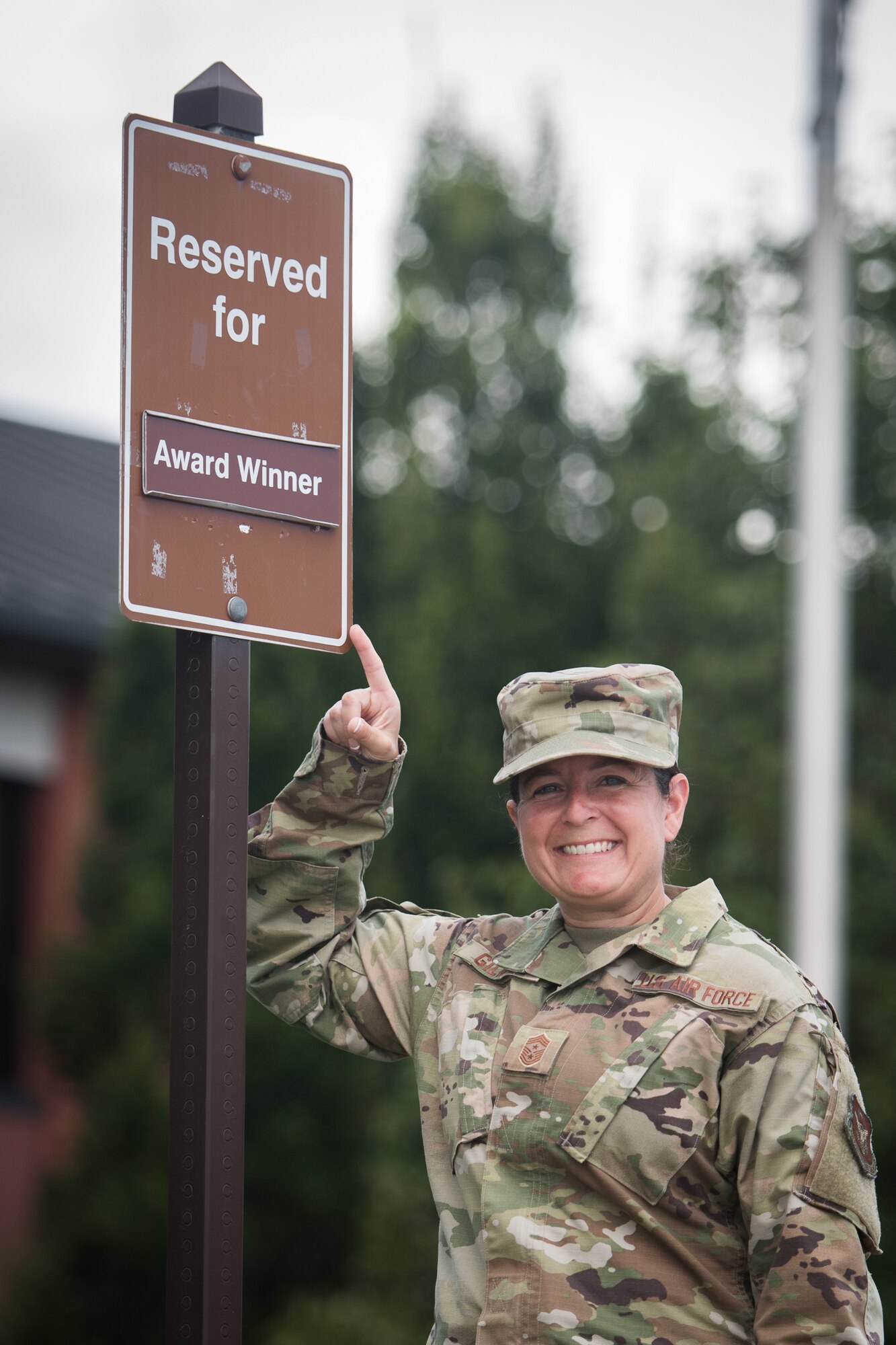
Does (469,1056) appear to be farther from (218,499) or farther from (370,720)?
(218,499)

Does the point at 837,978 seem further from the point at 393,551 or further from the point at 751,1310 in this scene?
the point at 393,551

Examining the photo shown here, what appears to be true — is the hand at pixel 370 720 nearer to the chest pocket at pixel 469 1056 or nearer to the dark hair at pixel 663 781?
the dark hair at pixel 663 781

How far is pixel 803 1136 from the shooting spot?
7.68 feet

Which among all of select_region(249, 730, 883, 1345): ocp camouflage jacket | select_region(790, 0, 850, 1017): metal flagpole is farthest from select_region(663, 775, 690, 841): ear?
select_region(790, 0, 850, 1017): metal flagpole

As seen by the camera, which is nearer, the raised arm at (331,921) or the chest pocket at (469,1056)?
the chest pocket at (469,1056)

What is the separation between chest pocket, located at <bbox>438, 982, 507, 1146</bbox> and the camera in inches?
101

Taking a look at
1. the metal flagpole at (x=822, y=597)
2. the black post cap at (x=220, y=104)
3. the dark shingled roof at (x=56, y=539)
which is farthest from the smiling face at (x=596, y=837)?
the dark shingled roof at (x=56, y=539)

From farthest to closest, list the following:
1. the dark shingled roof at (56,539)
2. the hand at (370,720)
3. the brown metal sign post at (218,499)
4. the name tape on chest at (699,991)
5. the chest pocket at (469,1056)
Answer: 1. the dark shingled roof at (56,539)
2. the hand at (370,720)
3. the chest pocket at (469,1056)
4. the name tape on chest at (699,991)
5. the brown metal sign post at (218,499)

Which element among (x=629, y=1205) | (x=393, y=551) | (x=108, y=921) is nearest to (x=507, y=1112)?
(x=629, y=1205)

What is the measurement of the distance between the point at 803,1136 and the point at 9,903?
30.7ft

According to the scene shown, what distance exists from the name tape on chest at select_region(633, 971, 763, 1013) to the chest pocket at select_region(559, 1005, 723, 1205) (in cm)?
3

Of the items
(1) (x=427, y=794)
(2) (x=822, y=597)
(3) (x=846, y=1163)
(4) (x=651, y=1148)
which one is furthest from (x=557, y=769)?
(1) (x=427, y=794)

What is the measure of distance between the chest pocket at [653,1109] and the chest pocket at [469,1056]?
0.16 metres

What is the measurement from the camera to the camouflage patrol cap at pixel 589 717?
261 cm
